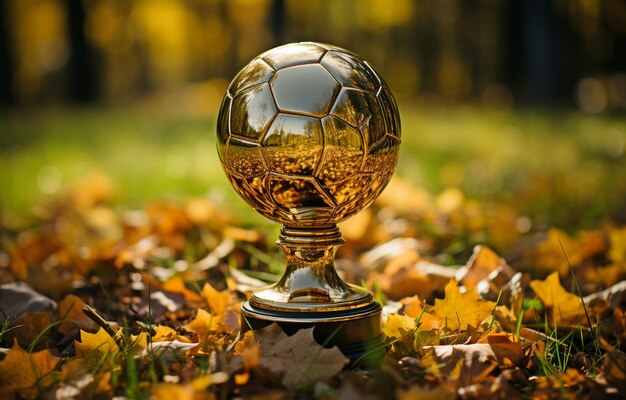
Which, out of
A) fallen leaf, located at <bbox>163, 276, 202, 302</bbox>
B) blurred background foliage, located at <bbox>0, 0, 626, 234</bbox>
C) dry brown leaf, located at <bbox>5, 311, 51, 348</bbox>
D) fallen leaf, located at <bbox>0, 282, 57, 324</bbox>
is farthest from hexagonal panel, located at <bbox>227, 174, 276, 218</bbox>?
blurred background foliage, located at <bbox>0, 0, 626, 234</bbox>

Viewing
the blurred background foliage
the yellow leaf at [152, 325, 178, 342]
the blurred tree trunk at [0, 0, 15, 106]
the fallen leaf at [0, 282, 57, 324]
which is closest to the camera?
the yellow leaf at [152, 325, 178, 342]

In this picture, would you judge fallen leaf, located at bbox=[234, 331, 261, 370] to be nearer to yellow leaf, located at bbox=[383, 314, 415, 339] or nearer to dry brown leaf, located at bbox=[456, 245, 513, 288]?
yellow leaf, located at bbox=[383, 314, 415, 339]

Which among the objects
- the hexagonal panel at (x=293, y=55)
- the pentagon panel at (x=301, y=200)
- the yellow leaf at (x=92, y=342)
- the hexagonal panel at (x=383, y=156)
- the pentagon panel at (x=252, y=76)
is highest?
the hexagonal panel at (x=293, y=55)

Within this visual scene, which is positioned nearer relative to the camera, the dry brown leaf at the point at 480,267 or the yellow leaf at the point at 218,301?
the yellow leaf at the point at 218,301

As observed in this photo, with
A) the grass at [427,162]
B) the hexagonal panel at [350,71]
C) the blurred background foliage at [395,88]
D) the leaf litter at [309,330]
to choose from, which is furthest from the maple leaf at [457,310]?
the blurred background foliage at [395,88]

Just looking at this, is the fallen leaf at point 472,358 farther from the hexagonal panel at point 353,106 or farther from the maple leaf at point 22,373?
the maple leaf at point 22,373

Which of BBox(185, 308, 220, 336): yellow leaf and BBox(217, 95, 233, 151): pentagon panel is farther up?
BBox(217, 95, 233, 151): pentagon panel

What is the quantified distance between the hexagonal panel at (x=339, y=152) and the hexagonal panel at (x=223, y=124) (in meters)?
0.31

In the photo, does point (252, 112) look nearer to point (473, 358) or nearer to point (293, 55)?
point (293, 55)

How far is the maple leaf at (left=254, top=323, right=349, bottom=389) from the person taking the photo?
69.3 inches

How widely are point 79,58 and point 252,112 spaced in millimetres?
16177

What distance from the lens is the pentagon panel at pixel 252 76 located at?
208 cm

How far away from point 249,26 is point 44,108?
76.0 feet

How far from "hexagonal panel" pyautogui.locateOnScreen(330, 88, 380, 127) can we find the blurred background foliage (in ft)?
7.20
